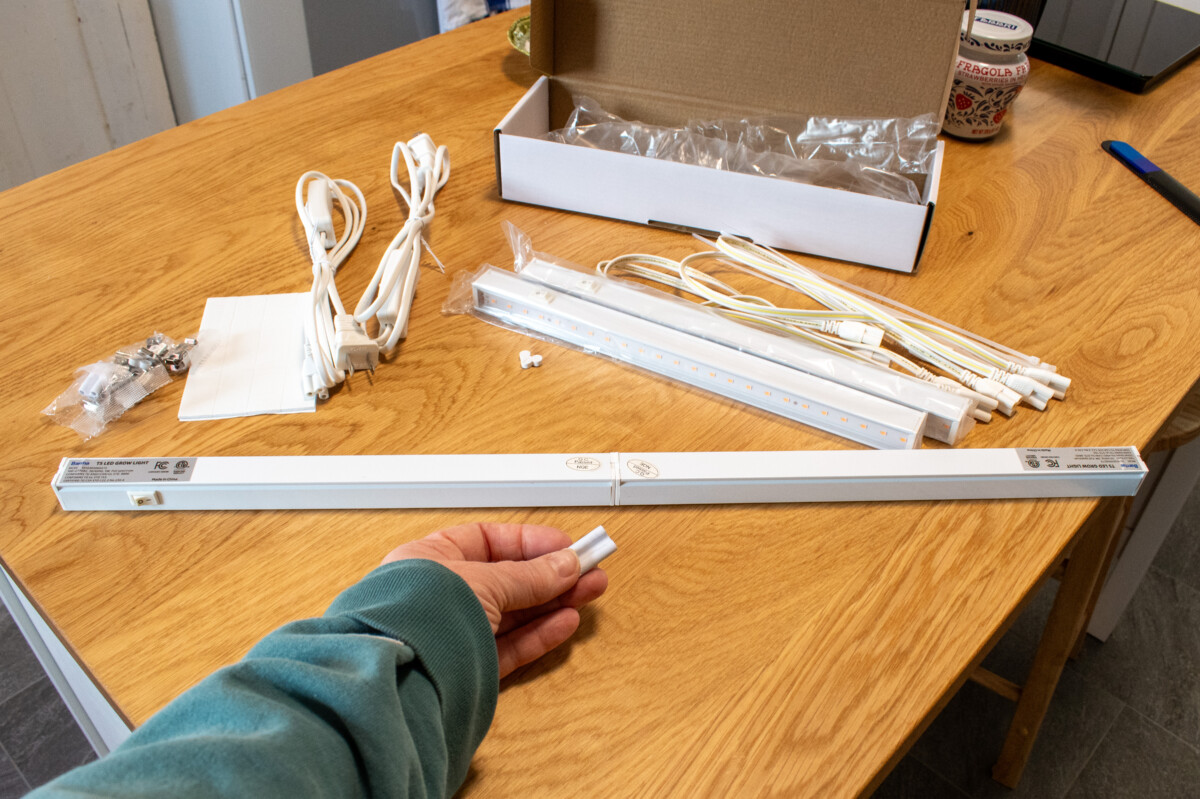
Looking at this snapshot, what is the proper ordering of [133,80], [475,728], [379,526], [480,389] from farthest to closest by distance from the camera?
[133,80] → [480,389] → [379,526] → [475,728]

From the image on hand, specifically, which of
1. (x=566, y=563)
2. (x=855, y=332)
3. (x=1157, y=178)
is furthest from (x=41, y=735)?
(x=1157, y=178)

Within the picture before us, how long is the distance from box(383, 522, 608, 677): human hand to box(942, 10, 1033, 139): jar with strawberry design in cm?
75

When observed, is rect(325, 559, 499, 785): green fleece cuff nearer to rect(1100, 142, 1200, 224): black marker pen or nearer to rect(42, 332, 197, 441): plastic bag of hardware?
rect(42, 332, 197, 441): plastic bag of hardware

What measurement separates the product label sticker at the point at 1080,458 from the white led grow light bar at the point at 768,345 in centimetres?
6

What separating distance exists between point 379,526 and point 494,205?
1.40 ft

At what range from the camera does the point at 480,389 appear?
707 millimetres

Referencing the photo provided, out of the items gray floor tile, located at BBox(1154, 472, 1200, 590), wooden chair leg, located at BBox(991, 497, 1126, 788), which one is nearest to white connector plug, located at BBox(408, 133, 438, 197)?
wooden chair leg, located at BBox(991, 497, 1126, 788)

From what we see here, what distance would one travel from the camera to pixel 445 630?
46 centimetres

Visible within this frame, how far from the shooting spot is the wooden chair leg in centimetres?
89

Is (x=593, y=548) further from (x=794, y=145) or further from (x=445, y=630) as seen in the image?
(x=794, y=145)

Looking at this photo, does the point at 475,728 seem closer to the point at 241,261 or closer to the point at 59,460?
the point at 59,460

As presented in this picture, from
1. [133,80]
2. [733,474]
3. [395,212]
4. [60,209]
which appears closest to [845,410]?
[733,474]

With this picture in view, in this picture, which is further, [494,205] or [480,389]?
[494,205]

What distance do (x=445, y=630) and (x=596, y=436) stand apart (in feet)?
0.80
